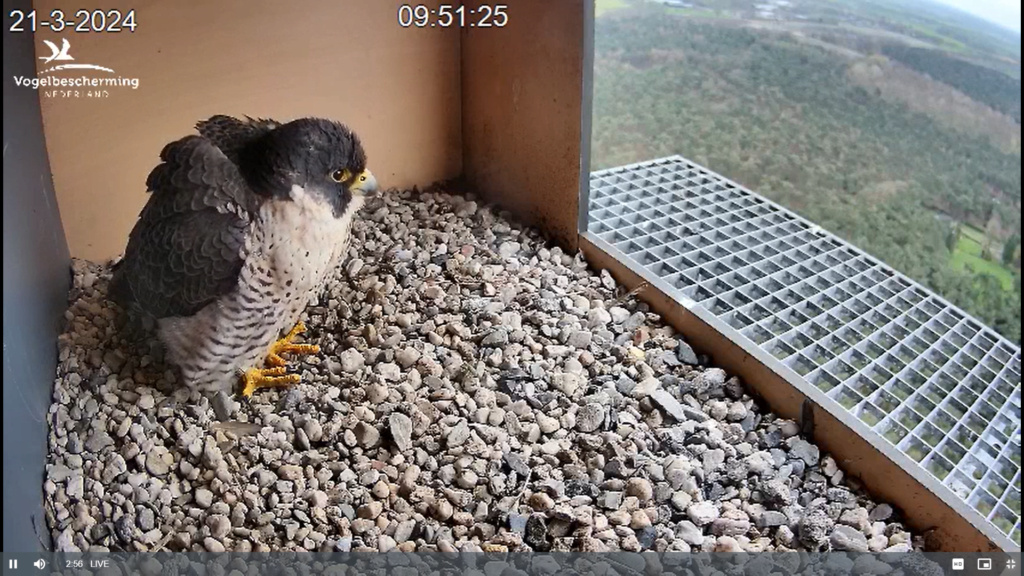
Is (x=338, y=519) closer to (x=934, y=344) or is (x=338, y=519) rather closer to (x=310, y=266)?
(x=310, y=266)

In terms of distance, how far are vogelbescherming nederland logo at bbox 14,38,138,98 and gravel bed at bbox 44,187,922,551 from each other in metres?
0.38

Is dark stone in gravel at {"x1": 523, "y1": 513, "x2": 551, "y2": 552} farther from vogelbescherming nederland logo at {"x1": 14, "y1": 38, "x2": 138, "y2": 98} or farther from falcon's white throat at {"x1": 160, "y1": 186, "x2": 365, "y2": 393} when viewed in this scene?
vogelbescherming nederland logo at {"x1": 14, "y1": 38, "x2": 138, "y2": 98}

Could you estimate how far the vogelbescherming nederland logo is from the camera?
1.51 metres

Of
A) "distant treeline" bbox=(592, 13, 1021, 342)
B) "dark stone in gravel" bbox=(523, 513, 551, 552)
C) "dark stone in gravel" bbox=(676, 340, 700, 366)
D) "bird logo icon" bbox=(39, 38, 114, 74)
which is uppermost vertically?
"bird logo icon" bbox=(39, 38, 114, 74)

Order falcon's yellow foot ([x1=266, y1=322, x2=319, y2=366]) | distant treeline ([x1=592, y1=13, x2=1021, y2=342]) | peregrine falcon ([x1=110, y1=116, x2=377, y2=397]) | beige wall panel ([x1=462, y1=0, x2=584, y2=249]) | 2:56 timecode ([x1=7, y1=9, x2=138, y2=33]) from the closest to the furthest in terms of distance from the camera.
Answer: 2:56 timecode ([x1=7, y1=9, x2=138, y2=33])
peregrine falcon ([x1=110, y1=116, x2=377, y2=397])
falcon's yellow foot ([x1=266, y1=322, x2=319, y2=366])
distant treeline ([x1=592, y1=13, x2=1021, y2=342])
beige wall panel ([x1=462, y1=0, x2=584, y2=249])

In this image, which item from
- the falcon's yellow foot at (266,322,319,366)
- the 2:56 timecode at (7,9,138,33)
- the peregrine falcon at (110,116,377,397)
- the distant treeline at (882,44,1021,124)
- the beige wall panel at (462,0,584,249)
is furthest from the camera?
the beige wall panel at (462,0,584,249)

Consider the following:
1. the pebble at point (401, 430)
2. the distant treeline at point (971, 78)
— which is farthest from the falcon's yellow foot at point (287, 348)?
the distant treeline at point (971, 78)

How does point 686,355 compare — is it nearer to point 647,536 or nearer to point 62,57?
point 647,536

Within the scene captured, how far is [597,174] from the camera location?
8.50 ft

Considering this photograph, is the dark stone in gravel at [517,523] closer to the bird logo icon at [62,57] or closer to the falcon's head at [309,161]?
the falcon's head at [309,161]

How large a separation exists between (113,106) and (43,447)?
0.65 m

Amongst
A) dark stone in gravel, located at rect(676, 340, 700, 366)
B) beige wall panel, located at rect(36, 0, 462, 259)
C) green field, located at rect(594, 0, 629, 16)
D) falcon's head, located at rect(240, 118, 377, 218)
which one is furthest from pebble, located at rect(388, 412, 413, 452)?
green field, located at rect(594, 0, 629, 16)

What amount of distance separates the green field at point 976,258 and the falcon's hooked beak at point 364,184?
4.40 ft

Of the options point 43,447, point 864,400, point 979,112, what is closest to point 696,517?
point 864,400
